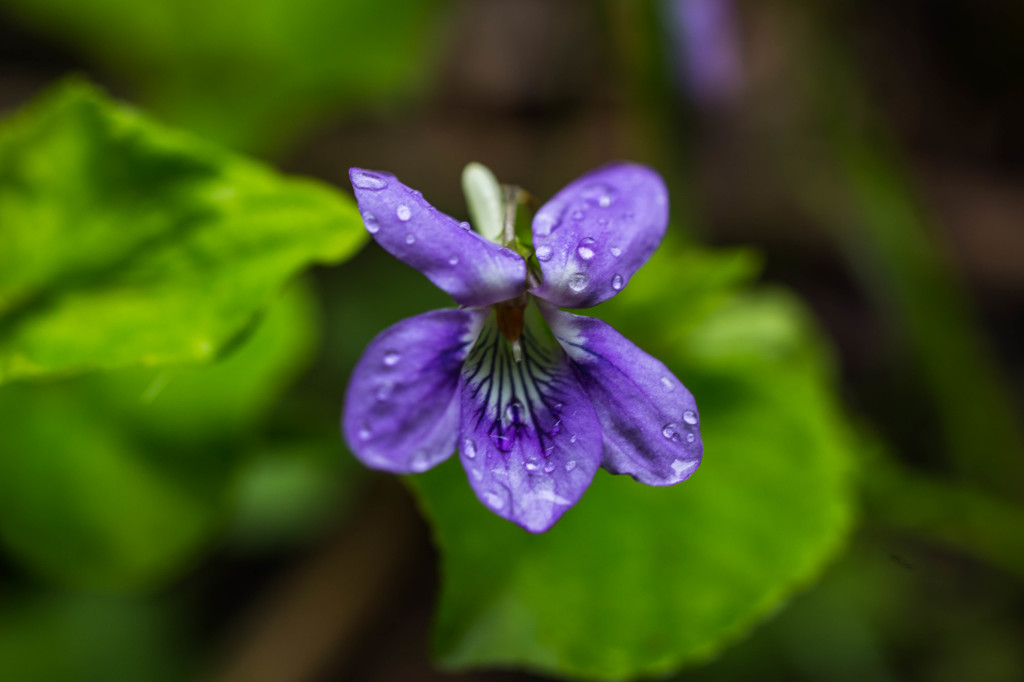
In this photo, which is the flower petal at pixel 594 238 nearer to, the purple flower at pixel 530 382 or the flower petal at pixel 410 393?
the purple flower at pixel 530 382

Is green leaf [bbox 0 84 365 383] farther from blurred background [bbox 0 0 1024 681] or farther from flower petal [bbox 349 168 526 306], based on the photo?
blurred background [bbox 0 0 1024 681]

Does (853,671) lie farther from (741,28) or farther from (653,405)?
(741,28)

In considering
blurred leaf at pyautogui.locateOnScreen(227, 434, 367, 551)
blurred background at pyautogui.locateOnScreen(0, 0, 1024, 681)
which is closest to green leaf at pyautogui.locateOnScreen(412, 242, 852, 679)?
blurred background at pyautogui.locateOnScreen(0, 0, 1024, 681)

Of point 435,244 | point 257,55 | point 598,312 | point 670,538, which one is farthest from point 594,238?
point 257,55

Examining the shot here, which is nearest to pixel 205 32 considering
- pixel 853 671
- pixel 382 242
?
pixel 382 242

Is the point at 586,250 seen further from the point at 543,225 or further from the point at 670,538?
the point at 670,538

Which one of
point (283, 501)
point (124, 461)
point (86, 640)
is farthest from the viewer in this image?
point (283, 501)

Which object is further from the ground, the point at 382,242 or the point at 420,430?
the point at 382,242
